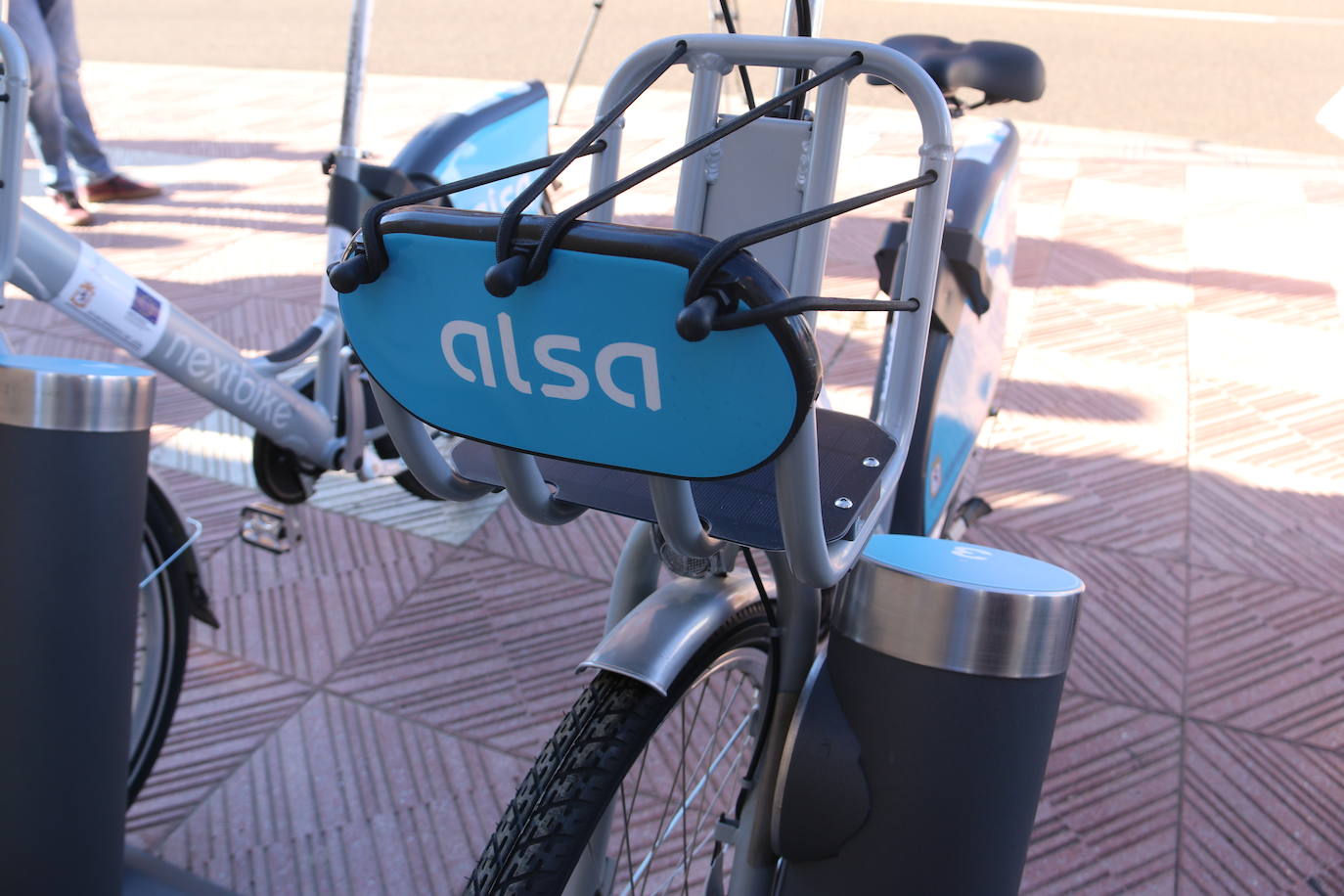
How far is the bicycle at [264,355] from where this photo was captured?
1.89 m

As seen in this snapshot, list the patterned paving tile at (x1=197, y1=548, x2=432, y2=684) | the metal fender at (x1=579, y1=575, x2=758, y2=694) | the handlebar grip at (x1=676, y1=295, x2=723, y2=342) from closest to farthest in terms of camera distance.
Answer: the handlebar grip at (x1=676, y1=295, x2=723, y2=342), the metal fender at (x1=579, y1=575, x2=758, y2=694), the patterned paving tile at (x1=197, y1=548, x2=432, y2=684)

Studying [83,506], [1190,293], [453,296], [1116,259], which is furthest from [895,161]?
[453,296]

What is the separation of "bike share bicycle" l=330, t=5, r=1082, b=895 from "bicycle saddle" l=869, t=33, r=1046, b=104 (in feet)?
2.40

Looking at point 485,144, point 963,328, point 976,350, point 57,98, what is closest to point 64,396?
point 485,144

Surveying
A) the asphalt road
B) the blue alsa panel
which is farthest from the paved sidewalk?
the asphalt road

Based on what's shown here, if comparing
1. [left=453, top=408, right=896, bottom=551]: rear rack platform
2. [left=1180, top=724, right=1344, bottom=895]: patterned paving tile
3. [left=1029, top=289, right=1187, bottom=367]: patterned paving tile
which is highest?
[left=453, top=408, right=896, bottom=551]: rear rack platform

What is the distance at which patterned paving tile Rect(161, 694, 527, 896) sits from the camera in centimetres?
192

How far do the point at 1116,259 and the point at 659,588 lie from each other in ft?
12.6

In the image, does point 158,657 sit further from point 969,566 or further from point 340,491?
point 969,566

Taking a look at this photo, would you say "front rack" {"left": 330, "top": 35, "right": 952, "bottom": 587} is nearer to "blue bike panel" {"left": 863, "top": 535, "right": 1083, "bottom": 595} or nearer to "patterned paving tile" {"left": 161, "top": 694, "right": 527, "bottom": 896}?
"blue bike panel" {"left": 863, "top": 535, "right": 1083, "bottom": 595}

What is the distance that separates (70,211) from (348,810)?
12.1 feet

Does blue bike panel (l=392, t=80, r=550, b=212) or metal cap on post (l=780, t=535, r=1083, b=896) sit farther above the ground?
blue bike panel (l=392, t=80, r=550, b=212)

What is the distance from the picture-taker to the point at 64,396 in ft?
4.62

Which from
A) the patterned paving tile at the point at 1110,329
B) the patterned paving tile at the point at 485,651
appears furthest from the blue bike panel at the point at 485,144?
the patterned paving tile at the point at 1110,329
